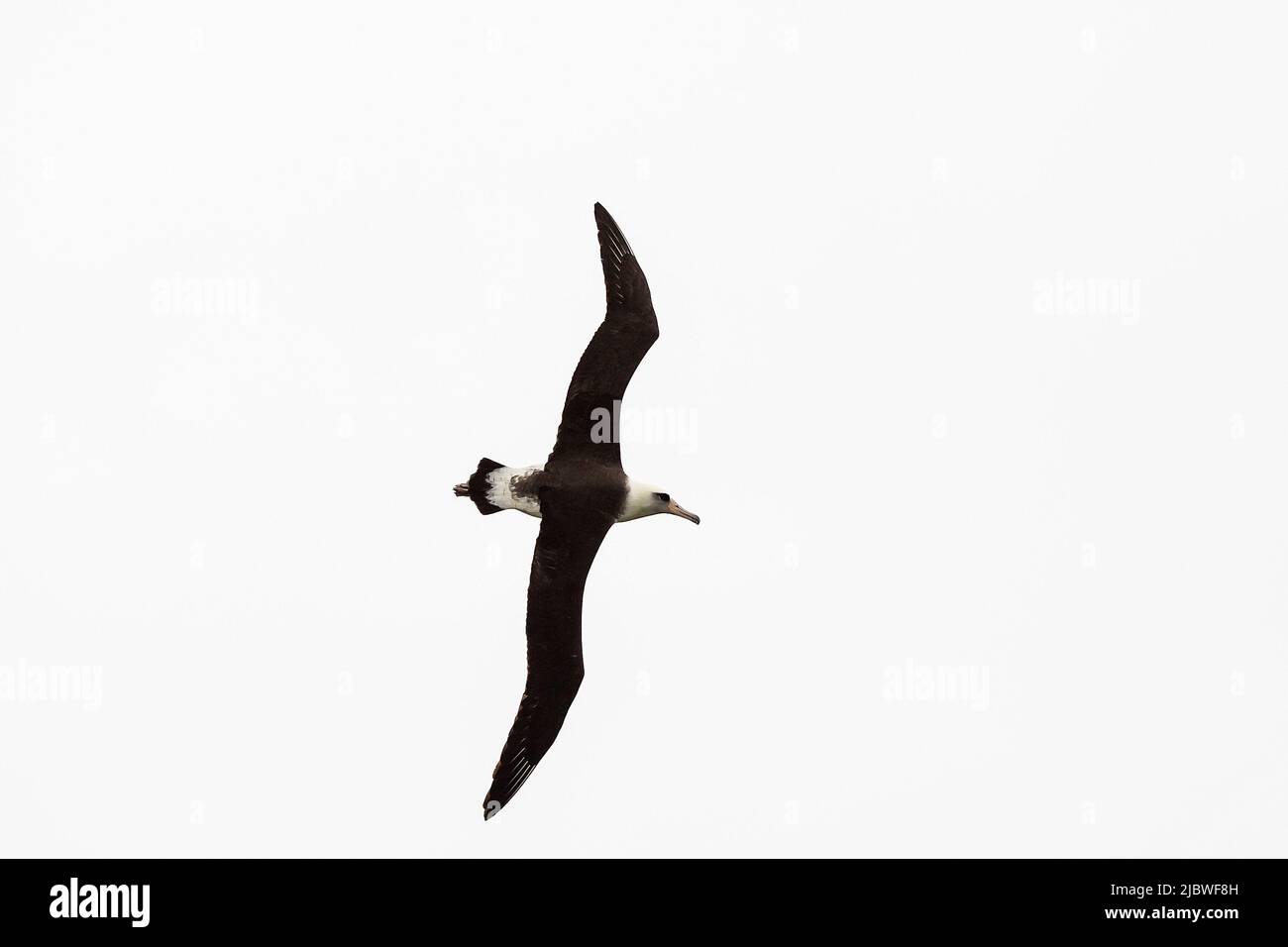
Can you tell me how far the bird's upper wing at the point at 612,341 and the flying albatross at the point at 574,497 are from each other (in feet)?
0.04

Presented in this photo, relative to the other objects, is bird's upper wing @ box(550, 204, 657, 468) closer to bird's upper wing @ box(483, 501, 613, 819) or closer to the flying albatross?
the flying albatross

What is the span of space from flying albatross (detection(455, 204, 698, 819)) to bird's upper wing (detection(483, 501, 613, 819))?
12 mm

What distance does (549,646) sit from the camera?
32.2m

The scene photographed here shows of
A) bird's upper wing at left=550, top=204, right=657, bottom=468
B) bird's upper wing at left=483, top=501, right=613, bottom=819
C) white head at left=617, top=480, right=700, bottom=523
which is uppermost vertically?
bird's upper wing at left=550, top=204, right=657, bottom=468

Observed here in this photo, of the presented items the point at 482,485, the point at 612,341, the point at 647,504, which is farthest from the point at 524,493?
the point at 612,341

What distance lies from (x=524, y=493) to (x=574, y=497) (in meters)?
0.60

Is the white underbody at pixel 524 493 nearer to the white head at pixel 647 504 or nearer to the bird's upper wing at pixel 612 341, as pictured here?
the white head at pixel 647 504

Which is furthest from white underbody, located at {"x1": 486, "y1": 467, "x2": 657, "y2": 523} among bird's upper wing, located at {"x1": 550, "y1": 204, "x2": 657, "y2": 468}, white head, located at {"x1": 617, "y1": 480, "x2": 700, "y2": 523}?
bird's upper wing, located at {"x1": 550, "y1": 204, "x2": 657, "y2": 468}

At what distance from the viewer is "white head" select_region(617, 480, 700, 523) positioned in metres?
32.5

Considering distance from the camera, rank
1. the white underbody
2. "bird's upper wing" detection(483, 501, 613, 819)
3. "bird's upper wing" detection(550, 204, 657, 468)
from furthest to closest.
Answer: the white underbody → "bird's upper wing" detection(483, 501, 613, 819) → "bird's upper wing" detection(550, 204, 657, 468)

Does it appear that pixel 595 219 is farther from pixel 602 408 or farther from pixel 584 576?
pixel 584 576

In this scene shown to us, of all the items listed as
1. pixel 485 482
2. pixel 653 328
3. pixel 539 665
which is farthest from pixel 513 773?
pixel 653 328
